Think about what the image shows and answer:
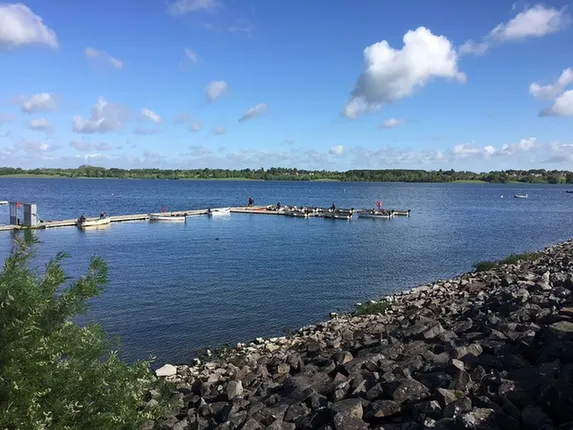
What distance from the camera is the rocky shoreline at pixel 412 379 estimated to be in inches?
287

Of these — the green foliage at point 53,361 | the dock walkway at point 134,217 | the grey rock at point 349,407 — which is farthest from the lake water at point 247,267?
the grey rock at point 349,407

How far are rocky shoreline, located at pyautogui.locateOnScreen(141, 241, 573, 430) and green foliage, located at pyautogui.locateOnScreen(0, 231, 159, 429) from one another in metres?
1.85

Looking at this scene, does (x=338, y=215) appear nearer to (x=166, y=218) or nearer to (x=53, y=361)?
(x=166, y=218)

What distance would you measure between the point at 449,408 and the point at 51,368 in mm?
5751

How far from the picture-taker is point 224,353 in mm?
17312

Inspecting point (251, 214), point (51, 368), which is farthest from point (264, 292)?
point (251, 214)

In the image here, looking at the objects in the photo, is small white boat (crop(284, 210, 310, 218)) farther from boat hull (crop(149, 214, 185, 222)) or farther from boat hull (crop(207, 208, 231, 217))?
boat hull (crop(149, 214, 185, 222))

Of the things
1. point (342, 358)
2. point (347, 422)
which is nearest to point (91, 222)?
point (342, 358)

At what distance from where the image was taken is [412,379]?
8.88 metres

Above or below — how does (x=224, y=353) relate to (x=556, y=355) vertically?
below

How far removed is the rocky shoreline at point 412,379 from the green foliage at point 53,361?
1.85 m

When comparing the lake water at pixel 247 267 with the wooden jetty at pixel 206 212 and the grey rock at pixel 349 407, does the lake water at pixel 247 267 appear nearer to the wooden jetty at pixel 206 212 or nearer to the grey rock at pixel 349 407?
the wooden jetty at pixel 206 212

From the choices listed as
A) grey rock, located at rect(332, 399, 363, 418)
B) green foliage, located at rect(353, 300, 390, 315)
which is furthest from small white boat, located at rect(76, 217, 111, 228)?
grey rock, located at rect(332, 399, 363, 418)

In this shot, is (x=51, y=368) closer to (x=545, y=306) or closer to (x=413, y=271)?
(x=545, y=306)
